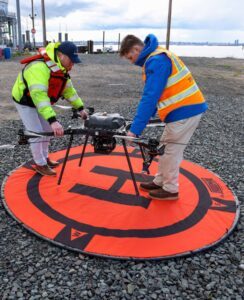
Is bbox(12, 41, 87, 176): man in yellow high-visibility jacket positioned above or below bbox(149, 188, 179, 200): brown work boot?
above

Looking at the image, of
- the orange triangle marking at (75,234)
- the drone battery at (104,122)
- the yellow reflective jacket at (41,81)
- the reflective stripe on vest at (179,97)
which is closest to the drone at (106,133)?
the drone battery at (104,122)

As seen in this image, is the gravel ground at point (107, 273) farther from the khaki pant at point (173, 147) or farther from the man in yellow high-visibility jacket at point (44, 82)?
the man in yellow high-visibility jacket at point (44, 82)

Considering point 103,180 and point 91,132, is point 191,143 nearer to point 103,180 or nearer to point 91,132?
point 103,180

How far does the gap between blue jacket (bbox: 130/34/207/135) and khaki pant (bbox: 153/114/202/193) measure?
0.56 ft

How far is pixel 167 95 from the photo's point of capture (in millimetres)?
3885

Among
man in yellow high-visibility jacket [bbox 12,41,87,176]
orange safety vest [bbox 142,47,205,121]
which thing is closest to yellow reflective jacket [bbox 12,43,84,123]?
man in yellow high-visibility jacket [bbox 12,41,87,176]

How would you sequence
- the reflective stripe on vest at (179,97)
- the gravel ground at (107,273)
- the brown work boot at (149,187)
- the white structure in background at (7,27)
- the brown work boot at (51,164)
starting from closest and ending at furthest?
the gravel ground at (107,273) < the reflective stripe on vest at (179,97) < the brown work boot at (149,187) < the brown work boot at (51,164) < the white structure in background at (7,27)

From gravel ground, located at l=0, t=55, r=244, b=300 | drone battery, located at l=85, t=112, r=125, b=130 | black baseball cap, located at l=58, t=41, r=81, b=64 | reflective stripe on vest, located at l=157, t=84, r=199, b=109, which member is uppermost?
black baseball cap, located at l=58, t=41, r=81, b=64

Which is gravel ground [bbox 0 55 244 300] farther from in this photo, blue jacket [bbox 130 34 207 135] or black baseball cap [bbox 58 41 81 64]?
black baseball cap [bbox 58 41 81 64]

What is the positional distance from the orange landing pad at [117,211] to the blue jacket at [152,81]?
114 cm

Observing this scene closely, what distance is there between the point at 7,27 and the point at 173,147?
1682 inches

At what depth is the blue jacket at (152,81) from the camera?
3648 mm

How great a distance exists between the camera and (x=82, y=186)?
15.6 feet

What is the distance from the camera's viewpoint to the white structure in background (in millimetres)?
37394
